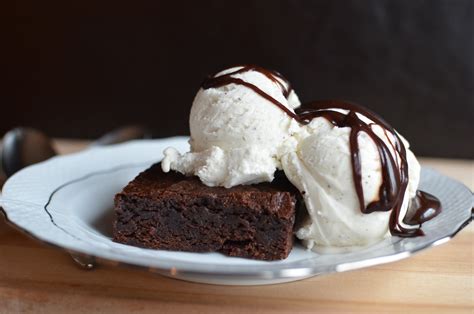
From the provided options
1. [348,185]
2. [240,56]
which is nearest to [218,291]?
[348,185]

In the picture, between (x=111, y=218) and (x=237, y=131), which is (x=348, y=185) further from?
(x=111, y=218)

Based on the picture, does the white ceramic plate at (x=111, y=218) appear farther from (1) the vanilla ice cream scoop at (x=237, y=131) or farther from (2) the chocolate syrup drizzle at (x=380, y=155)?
(1) the vanilla ice cream scoop at (x=237, y=131)

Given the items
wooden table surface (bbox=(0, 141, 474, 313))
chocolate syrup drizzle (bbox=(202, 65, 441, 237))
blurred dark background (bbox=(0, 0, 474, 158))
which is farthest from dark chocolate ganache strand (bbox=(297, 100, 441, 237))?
blurred dark background (bbox=(0, 0, 474, 158))

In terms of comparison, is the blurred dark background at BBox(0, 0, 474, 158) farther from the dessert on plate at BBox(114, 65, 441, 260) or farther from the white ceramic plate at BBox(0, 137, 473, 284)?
the dessert on plate at BBox(114, 65, 441, 260)

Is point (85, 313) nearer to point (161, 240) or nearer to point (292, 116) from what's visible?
point (161, 240)

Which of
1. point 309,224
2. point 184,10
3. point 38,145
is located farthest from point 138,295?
point 184,10

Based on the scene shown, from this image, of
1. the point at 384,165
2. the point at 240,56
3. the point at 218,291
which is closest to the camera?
the point at 218,291
